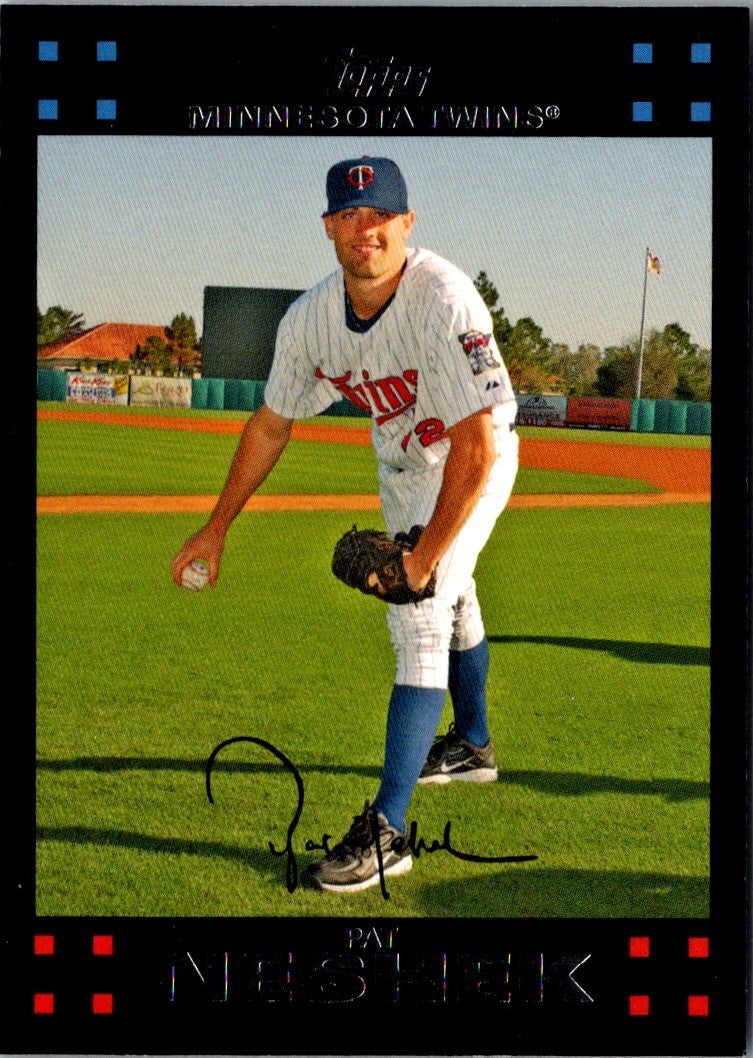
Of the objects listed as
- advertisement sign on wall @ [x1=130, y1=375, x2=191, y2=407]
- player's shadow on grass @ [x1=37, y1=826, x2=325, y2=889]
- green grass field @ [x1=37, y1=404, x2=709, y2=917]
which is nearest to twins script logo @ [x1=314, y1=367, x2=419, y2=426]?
green grass field @ [x1=37, y1=404, x2=709, y2=917]

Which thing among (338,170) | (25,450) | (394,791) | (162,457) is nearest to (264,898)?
(394,791)

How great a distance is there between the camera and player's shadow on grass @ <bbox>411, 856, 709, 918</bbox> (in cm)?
259

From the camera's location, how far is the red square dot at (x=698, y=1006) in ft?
7.59

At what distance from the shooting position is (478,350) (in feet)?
8.78

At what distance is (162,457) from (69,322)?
10.8 m

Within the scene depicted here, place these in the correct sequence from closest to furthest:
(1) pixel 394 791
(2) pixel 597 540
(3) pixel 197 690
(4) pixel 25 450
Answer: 1. (4) pixel 25 450
2. (1) pixel 394 791
3. (3) pixel 197 690
4. (2) pixel 597 540

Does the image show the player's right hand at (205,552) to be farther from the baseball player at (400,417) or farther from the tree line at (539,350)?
the tree line at (539,350)

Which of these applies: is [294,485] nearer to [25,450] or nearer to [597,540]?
[597,540]

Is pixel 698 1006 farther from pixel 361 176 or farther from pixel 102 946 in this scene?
pixel 361 176

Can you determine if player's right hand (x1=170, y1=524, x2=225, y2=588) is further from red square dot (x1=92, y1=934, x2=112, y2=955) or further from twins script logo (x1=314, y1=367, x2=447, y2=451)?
red square dot (x1=92, y1=934, x2=112, y2=955)

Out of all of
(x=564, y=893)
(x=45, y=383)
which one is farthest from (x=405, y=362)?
(x=564, y=893)

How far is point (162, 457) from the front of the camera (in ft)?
44.6

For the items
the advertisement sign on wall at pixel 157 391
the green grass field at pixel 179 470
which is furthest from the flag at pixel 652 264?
the advertisement sign on wall at pixel 157 391

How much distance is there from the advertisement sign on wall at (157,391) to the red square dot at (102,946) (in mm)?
15180
